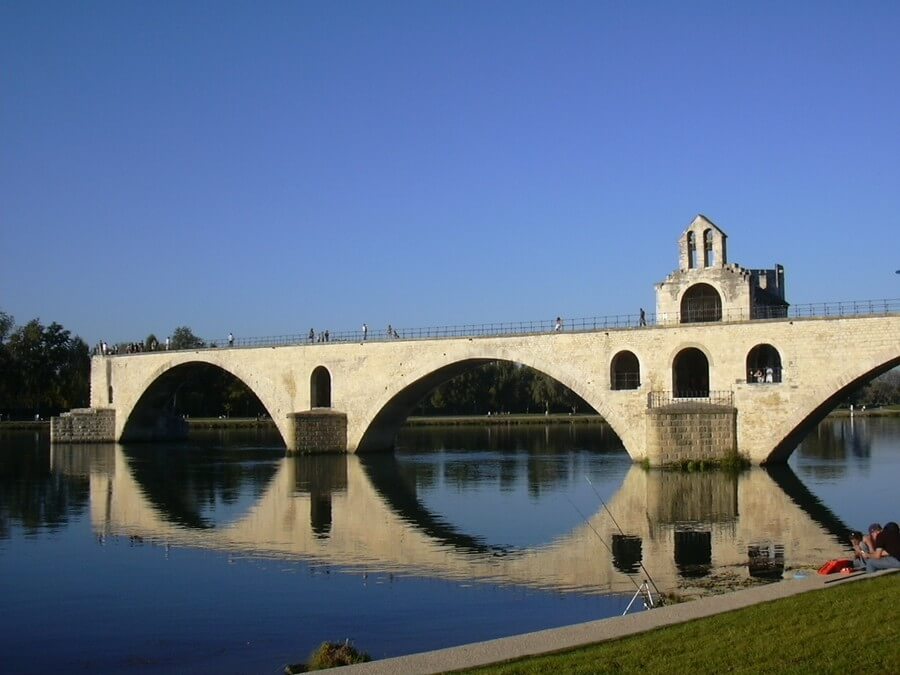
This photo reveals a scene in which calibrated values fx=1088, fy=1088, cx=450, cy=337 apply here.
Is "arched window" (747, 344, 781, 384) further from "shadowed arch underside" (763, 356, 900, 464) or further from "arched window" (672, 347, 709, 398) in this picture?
"arched window" (672, 347, 709, 398)

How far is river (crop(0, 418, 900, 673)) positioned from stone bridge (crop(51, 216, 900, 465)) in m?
1.74

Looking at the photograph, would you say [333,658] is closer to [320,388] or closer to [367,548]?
[367,548]

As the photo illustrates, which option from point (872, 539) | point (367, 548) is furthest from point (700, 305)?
point (872, 539)

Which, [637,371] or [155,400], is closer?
[637,371]

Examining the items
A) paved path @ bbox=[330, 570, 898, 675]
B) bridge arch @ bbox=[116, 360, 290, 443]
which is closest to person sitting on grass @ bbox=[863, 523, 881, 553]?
paved path @ bbox=[330, 570, 898, 675]

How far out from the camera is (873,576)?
11.7 metres

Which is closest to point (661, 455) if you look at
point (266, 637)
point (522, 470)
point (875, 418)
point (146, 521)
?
point (522, 470)

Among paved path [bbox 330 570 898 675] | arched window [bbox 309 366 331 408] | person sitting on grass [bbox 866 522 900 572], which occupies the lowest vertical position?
paved path [bbox 330 570 898 675]

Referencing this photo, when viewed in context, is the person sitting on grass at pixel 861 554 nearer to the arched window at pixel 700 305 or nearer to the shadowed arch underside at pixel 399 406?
the arched window at pixel 700 305

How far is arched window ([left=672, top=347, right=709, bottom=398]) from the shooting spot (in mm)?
34562

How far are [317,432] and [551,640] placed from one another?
35036 mm

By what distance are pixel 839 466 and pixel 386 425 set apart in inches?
707

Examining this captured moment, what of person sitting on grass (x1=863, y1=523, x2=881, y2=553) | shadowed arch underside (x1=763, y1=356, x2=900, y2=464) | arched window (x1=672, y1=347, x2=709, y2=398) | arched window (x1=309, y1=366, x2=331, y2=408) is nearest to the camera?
person sitting on grass (x1=863, y1=523, x2=881, y2=553)

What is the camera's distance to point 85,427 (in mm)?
55156
